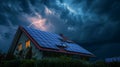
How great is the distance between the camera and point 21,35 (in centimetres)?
3020

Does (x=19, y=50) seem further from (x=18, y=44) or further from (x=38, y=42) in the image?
(x=38, y=42)

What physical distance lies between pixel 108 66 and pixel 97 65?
1401 millimetres

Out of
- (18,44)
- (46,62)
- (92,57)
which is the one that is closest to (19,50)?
(18,44)

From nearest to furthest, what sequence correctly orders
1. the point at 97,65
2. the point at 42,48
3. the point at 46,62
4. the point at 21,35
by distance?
Result: the point at 46,62
the point at 97,65
the point at 42,48
the point at 21,35

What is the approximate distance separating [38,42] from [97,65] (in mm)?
10269

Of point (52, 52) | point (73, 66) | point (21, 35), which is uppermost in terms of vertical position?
point (21, 35)

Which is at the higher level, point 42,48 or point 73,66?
point 42,48

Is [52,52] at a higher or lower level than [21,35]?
lower

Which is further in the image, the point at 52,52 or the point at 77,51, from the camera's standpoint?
the point at 77,51

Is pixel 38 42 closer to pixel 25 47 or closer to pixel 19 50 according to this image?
pixel 25 47

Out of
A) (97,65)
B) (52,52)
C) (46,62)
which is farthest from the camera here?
(52,52)

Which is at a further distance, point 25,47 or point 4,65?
point 25,47

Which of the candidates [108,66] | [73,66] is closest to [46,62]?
[73,66]

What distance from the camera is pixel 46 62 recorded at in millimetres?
14680
